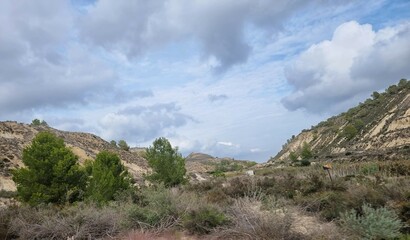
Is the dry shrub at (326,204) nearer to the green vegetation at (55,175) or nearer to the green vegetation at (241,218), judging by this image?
the green vegetation at (241,218)

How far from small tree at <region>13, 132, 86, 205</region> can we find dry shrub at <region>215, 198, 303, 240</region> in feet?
58.7

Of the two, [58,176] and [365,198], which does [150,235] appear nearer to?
[365,198]

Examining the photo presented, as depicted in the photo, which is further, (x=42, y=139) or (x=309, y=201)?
(x=42, y=139)

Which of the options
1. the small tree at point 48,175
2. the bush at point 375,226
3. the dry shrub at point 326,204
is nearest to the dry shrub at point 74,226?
the dry shrub at point 326,204

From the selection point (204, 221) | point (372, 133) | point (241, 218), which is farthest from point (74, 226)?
point (372, 133)

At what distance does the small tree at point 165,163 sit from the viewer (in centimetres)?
3148

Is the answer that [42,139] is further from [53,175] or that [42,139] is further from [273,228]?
[273,228]

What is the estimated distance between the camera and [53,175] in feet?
86.8

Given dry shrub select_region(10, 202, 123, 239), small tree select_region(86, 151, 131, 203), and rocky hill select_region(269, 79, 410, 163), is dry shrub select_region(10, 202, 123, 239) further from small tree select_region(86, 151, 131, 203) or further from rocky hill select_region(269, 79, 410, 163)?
rocky hill select_region(269, 79, 410, 163)

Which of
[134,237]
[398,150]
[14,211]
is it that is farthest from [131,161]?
[134,237]

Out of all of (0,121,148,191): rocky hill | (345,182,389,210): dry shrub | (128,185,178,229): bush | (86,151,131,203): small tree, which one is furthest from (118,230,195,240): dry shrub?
(0,121,148,191): rocky hill

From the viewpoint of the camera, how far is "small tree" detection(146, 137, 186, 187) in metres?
31.5

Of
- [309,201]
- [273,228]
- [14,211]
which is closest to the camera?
[273,228]

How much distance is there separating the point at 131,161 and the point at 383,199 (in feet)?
201
